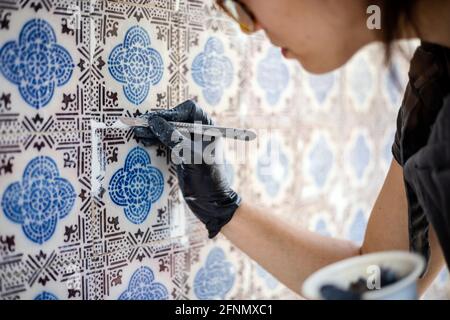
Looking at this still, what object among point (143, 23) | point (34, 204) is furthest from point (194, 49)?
point (34, 204)

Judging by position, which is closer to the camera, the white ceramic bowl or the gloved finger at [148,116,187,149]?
the white ceramic bowl

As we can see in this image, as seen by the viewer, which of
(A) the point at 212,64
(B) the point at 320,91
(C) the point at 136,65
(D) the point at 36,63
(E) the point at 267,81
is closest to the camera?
(D) the point at 36,63

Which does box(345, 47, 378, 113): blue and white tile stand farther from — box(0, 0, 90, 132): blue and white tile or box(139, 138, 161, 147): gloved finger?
box(0, 0, 90, 132): blue and white tile

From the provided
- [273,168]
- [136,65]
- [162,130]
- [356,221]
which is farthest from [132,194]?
[356,221]

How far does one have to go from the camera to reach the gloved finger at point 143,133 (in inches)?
33.2

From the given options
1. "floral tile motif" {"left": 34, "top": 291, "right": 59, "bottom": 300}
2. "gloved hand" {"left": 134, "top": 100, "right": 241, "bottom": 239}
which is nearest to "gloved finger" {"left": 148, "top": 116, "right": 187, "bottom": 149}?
"gloved hand" {"left": 134, "top": 100, "right": 241, "bottom": 239}

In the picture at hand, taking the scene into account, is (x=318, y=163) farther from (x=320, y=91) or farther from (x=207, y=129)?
(x=207, y=129)

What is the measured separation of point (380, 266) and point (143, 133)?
18.5 inches

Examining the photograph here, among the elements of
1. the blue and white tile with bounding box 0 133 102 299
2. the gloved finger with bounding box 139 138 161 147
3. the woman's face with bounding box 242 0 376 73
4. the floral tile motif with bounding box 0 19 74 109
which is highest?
the woman's face with bounding box 242 0 376 73

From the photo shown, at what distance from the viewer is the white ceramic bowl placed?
701 mm

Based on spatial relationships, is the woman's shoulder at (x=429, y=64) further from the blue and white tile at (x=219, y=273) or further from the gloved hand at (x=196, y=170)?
the blue and white tile at (x=219, y=273)

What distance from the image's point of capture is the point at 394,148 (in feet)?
3.00

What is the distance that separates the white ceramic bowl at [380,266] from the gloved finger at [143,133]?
0.38 metres
